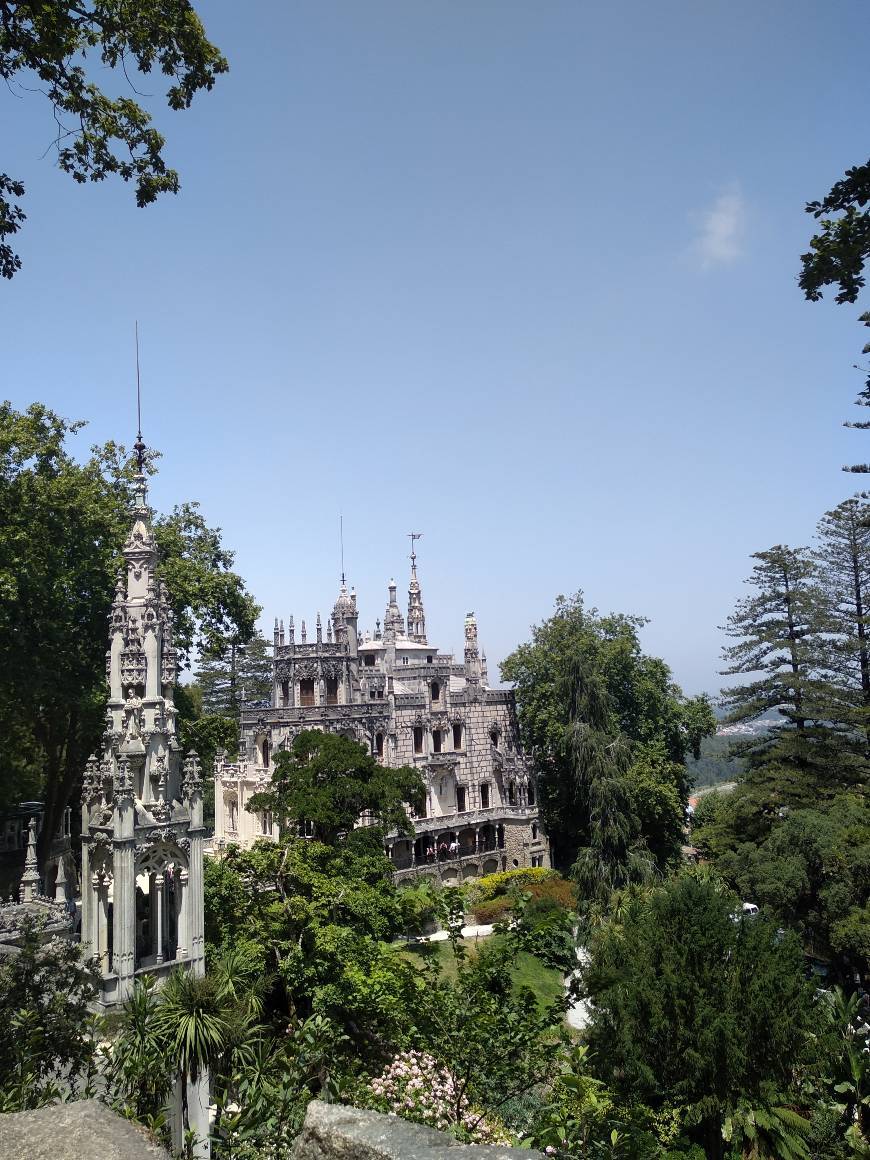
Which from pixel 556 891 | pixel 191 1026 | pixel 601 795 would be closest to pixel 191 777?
pixel 191 1026

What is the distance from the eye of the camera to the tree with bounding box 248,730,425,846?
29.9 metres

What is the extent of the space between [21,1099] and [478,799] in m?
37.9

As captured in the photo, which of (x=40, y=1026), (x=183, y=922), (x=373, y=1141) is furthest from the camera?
(x=183, y=922)

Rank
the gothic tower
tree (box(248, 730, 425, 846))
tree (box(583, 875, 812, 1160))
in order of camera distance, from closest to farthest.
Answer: tree (box(583, 875, 812, 1160)) → the gothic tower → tree (box(248, 730, 425, 846))

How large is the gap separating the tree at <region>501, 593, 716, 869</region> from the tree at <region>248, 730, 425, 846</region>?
15.7 m

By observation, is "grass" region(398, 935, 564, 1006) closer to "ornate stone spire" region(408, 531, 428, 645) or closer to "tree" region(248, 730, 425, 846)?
"tree" region(248, 730, 425, 846)

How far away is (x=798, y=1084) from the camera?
17281 mm

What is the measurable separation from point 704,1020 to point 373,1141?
39.7 feet

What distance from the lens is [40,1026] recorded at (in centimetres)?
1136

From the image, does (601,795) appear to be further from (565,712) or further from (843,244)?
(843,244)

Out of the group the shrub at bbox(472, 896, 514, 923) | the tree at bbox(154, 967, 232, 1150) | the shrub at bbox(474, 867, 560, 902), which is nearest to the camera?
the tree at bbox(154, 967, 232, 1150)

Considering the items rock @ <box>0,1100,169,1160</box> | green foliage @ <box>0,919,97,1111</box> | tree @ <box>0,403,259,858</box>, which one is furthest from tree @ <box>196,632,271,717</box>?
rock @ <box>0,1100,169,1160</box>

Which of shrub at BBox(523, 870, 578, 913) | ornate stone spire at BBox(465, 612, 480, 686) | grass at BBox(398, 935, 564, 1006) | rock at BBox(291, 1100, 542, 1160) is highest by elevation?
ornate stone spire at BBox(465, 612, 480, 686)

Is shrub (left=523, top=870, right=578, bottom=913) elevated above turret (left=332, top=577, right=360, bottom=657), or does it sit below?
below
